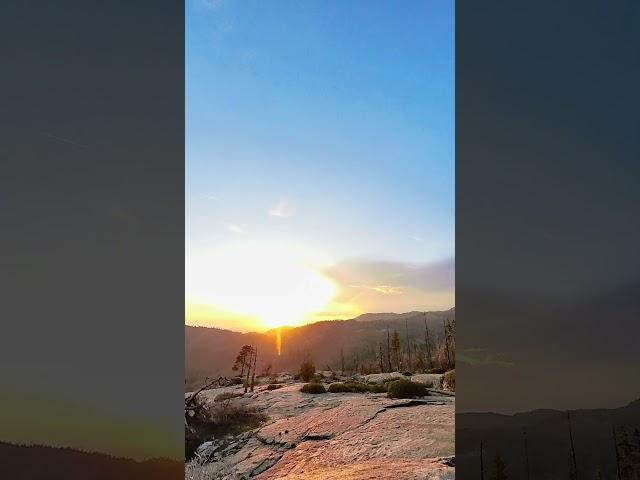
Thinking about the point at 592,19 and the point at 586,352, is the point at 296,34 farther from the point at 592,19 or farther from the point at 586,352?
the point at 586,352

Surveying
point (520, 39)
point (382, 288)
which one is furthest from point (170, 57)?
point (382, 288)

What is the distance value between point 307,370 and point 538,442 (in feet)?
16.9

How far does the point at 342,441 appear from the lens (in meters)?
4.42

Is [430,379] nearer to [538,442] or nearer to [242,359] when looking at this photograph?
[242,359]

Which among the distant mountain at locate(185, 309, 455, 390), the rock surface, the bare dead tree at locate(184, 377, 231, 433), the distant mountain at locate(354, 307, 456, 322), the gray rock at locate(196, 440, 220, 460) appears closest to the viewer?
the rock surface

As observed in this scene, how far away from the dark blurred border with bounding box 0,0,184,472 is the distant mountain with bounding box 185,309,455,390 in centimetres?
417

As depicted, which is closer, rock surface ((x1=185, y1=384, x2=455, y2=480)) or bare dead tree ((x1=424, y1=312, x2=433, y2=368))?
rock surface ((x1=185, y1=384, x2=455, y2=480))

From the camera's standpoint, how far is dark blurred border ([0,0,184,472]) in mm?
1877

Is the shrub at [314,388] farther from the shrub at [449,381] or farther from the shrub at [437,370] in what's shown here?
the shrub at [437,370]

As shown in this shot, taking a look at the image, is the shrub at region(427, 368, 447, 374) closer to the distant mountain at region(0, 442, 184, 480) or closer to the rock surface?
the rock surface

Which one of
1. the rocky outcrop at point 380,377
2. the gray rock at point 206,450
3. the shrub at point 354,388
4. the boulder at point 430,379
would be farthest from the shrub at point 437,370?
the gray rock at point 206,450

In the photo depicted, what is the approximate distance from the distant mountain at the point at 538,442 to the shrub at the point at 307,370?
4719 mm

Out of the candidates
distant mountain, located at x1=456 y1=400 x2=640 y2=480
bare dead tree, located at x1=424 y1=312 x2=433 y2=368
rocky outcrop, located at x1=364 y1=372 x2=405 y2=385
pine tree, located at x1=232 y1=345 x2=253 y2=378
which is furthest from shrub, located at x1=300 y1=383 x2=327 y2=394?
distant mountain, located at x1=456 y1=400 x2=640 y2=480

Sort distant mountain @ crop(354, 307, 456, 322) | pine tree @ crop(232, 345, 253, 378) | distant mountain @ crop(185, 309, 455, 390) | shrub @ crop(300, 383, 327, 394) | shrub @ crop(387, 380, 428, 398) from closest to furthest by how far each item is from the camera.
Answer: shrub @ crop(387, 380, 428, 398) → shrub @ crop(300, 383, 327, 394) → distant mountain @ crop(185, 309, 455, 390) → pine tree @ crop(232, 345, 253, 378) → distant mountain @ crop(354, 307, 456, 322)
